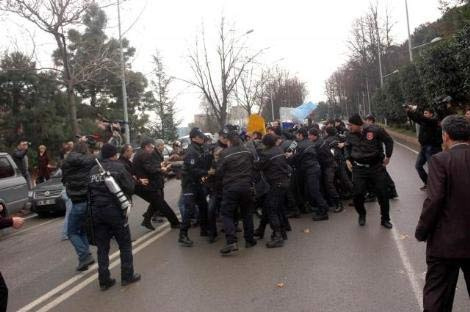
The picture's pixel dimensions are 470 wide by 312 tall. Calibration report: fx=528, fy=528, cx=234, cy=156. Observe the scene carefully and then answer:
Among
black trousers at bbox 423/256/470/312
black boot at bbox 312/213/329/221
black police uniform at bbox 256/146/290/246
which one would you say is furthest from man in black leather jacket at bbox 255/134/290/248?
black trousers at bbox 423/256/470/312

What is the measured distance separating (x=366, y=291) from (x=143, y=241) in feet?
15.2

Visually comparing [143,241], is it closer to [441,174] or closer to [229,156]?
[229,156]

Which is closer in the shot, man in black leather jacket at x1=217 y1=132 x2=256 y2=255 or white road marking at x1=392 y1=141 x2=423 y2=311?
white road marking at x1=392 y1=141 x2=423 y2=311

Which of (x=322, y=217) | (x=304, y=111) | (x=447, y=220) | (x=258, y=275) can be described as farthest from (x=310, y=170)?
(x=304, y=111)

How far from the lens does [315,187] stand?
9773 mm

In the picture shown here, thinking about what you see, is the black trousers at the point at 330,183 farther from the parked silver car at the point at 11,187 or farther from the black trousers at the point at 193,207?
the parked silver car at the point at 11,187

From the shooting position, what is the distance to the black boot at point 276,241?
788cm

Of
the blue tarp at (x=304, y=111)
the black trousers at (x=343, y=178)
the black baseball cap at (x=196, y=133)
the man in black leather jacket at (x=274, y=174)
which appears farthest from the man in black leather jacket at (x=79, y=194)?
the blue tarp at (x=304, y=111)

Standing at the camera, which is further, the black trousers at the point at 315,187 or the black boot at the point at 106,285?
the black trousers at the point at 315,187

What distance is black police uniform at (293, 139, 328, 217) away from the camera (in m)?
9.77

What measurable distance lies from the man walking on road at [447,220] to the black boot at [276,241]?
396cm

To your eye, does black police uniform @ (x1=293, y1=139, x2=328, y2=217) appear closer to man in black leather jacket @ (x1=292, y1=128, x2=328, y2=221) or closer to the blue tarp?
man in black leather jacket @ (x1=292, y1=128, x2=328, y2=221)

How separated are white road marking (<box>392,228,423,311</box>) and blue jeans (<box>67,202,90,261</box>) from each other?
436cm

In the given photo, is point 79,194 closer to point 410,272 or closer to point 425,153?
point 410,272
